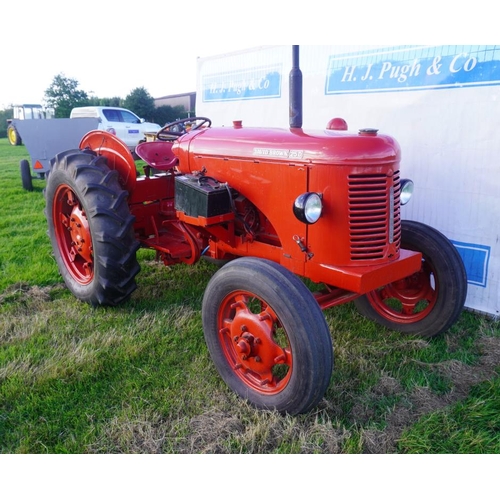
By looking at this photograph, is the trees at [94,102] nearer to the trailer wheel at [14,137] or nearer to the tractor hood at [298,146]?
the trailer wheel at [14,137]

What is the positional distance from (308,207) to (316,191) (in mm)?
157

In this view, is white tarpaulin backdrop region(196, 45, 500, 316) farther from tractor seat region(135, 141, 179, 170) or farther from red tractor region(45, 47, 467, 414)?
tractor seat region(135, 141, 179, 170)

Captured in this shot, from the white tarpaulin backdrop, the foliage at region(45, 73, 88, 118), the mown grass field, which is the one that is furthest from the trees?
the mown grass field

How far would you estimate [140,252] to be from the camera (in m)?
5.15

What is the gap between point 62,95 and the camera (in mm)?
23125

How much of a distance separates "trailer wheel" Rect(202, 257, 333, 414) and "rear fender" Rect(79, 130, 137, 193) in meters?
1.48

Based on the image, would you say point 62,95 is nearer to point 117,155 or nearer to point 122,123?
point 122,123

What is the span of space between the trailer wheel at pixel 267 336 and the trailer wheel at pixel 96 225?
1.02 m

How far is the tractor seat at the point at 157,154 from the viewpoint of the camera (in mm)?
3676

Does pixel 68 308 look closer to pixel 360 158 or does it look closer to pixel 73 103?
pixel 360 158

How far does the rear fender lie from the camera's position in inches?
142

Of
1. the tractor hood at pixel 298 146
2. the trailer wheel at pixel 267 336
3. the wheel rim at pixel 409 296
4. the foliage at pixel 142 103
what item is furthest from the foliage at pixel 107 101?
the trailer wheel at pixel 267 336

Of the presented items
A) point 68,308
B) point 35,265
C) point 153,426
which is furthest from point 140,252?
point 153,426

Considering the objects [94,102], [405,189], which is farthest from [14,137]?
[405,189]
